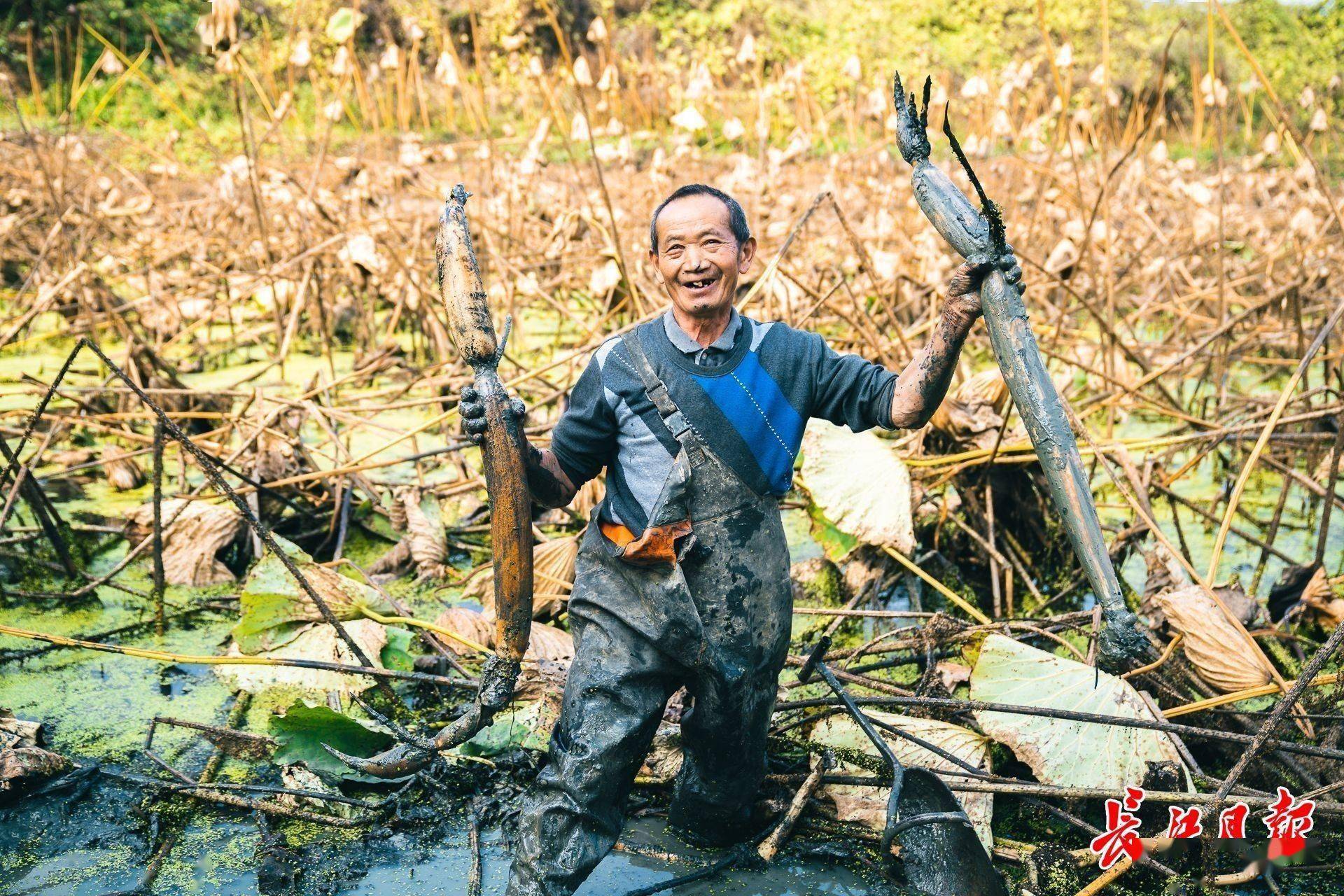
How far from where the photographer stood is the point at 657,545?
6.14 feet

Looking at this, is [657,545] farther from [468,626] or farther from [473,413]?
[468,626]

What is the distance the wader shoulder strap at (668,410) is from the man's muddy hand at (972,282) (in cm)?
48

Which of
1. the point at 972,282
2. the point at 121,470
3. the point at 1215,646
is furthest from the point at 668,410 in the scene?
the point at 121,470

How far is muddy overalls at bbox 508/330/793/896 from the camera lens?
1.88 metres

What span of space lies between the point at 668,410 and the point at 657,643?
408 millimetres

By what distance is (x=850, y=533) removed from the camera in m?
2.90

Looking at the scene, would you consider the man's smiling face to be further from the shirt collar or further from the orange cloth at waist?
the orange cloth at waist

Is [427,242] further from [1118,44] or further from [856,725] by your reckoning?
[1118,44]

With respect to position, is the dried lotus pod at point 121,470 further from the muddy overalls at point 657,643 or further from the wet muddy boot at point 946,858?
the wet muddy boot at point 946,858

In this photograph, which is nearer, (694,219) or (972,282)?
(972,282)

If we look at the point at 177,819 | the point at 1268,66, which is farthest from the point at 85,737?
the point at 1268,66

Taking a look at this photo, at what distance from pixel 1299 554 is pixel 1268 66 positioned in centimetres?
1149

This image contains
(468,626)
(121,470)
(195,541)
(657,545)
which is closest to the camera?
(657,545)

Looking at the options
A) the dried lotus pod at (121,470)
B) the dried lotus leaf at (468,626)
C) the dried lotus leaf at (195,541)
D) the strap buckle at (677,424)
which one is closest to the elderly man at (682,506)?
the strap buckle at (677,424)
